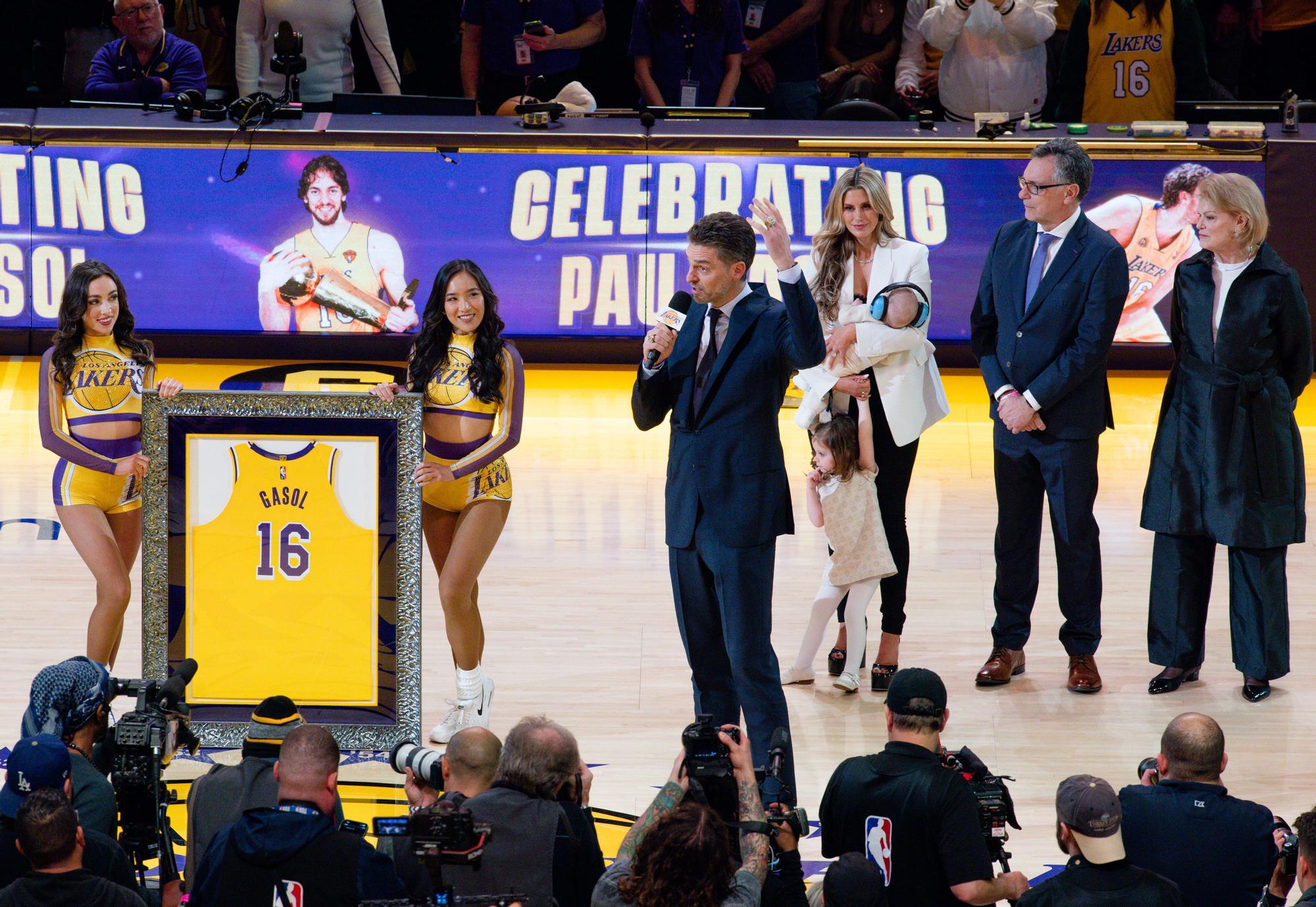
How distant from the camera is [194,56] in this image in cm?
1160

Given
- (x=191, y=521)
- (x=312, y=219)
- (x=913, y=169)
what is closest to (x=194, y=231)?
(x=312, y=219)

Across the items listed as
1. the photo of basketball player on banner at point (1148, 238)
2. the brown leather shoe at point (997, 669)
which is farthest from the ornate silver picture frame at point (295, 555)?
the photo of basketball player on banner at point (1148, 238)

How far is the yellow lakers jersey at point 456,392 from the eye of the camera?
6.25 meters

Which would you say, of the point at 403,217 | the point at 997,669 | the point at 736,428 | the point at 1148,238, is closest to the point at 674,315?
the point at 736,428

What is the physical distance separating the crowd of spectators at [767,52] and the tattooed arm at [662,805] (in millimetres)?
7334

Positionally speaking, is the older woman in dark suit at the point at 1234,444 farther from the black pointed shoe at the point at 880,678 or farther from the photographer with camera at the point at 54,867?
the photographer with camera at the point at 54,867

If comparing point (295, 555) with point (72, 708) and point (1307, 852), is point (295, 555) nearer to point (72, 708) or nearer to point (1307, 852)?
point (72, 708)

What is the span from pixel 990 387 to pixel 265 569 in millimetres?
2862

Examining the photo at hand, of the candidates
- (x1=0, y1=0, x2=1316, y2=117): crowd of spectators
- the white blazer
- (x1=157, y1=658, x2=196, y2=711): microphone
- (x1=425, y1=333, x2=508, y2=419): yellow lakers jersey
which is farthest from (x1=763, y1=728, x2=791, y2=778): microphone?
(x1=0, y1=0, x2=1316, y2=117): crowd of spectators

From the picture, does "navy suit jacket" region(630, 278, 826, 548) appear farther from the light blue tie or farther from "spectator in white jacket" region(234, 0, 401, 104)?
"spectator in white jacket" region(234, 0, 401, 104)

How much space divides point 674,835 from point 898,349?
349 centimetres

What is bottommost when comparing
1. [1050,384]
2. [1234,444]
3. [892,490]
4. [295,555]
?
[295,555]

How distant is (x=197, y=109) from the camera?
10867 millimetres

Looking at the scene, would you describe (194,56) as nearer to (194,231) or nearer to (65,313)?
(194,231)
